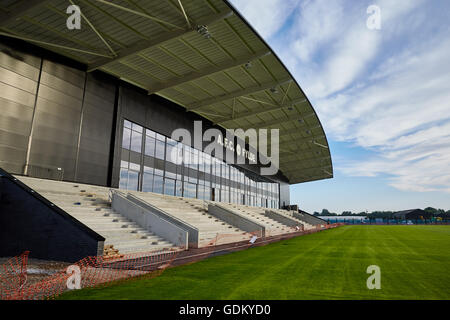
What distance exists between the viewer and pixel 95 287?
22.6 feet

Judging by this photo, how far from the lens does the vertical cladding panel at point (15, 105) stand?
627 inches

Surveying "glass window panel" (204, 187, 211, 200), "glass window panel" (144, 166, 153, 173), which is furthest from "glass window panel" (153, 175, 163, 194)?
"glass window panel" (204, 187, 211, 200)

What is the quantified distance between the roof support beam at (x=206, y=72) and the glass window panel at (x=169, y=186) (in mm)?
8954

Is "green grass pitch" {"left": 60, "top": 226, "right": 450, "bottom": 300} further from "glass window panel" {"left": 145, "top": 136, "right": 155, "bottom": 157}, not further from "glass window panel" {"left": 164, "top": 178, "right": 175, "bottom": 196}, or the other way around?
"glass window panel" {"left": 164, "top": 178, "right": 175, "bottom": 196}

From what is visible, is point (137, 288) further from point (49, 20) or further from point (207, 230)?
point (49, 20)

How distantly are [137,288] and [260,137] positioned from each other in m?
34.7

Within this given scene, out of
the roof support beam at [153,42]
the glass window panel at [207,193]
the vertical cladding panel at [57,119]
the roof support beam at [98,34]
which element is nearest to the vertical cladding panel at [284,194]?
the glass window panel at [207,193]

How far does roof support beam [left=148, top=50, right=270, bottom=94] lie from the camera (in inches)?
808

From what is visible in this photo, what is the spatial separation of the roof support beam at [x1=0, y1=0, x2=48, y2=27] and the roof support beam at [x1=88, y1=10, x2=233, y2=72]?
18.4ft

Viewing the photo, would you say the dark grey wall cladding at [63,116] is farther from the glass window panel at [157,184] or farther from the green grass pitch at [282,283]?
the green grass pitch at [282,283]

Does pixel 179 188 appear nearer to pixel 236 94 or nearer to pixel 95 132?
pixel 95 132

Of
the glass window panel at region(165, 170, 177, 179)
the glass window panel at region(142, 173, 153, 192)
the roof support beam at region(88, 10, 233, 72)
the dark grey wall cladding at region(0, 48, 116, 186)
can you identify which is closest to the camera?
the dark grey wall cladding at region(0, 48, 116, 186)

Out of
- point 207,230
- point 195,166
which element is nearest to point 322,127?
point 195,166

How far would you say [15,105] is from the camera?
1645 cm
